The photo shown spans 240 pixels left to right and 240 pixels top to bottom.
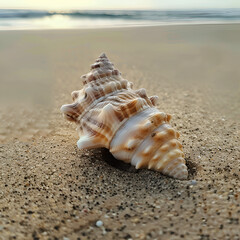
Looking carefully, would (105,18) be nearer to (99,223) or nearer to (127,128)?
(127,128)

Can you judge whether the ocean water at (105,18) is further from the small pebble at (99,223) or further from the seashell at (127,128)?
the small pebble at (99,223)

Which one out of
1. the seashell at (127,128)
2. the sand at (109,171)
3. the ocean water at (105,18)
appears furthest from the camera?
the ocean water at (105,18)

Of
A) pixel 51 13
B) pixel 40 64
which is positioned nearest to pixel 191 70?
pixel 40 64

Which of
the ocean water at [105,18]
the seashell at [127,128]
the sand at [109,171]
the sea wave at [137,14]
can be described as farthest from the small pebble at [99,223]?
the sea wave at [137,14]

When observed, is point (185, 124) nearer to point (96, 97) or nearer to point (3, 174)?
point (96, 97)

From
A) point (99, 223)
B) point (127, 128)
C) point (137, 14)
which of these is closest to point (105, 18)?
point (137, 14)

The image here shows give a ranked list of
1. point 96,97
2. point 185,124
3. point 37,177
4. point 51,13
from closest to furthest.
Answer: point 37,177 < point 96,97 < point 185,124 < point 51,13
